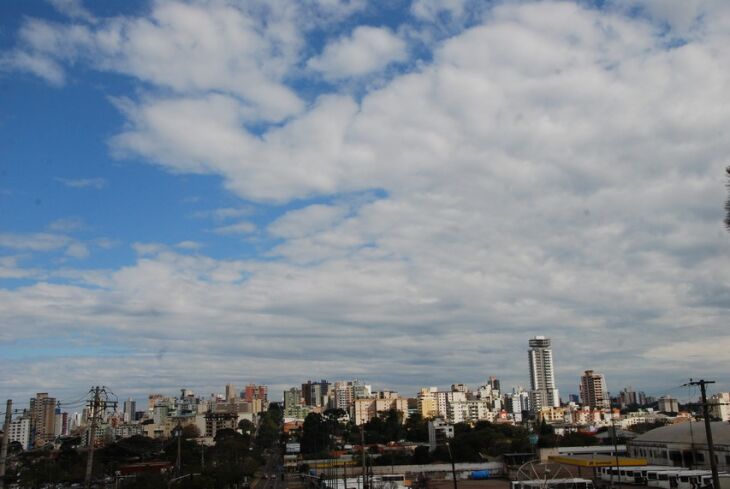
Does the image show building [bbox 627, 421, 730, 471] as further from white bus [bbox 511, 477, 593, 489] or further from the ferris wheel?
the ferris wheel

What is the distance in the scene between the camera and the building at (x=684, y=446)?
70.4m

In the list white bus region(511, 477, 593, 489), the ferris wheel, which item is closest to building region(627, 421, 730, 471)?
white bus region(511, 477, 593, 489)

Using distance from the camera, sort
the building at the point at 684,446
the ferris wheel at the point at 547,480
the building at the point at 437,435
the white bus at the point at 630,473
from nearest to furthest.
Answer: the ferris wheel at the point at 547,480
the white bus at the point at 630,473
the building at the point at 684,446
the building at the point at 437,435

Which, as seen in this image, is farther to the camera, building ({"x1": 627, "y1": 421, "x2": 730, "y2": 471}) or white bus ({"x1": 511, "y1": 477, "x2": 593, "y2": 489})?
building ({"x1": 627, "y1": 421, "x2": 730, "y2": 471})

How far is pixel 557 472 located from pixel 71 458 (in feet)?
242

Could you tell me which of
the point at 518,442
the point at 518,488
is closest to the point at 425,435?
the point at 518,442

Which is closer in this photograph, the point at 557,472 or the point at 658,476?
the point at 557,472

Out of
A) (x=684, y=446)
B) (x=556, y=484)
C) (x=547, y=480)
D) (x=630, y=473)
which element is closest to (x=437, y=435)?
(x=684, y=446)

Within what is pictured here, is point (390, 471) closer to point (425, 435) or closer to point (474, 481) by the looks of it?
point (474, 481)

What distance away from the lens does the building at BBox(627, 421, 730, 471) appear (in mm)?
70375

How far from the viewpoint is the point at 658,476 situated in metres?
61.8

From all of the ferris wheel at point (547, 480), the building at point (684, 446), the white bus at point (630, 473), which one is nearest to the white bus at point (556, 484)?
the ferris wheel at point (547, 480)

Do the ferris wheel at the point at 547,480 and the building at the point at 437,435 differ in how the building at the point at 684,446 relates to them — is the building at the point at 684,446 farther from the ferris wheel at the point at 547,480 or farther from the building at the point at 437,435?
the building at the point at 437,435

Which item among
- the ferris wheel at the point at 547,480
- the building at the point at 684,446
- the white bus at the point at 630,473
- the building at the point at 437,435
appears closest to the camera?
the ferris wheel at the point at 547,480
